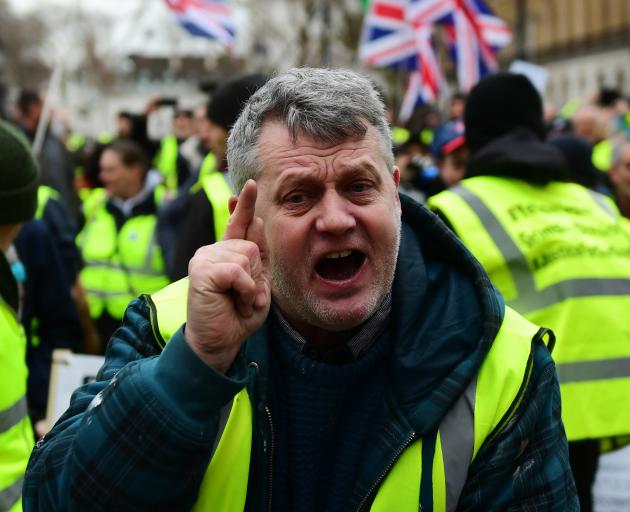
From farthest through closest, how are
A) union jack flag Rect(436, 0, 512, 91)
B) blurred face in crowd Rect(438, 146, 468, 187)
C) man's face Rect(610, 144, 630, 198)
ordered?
union jack flag Rect(436, 0, 512, 91) → blurred face in crowd Rect(438, 146, 468, 187) → man's face Rect(610, 144, 630, 198)

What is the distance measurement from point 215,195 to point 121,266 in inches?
97.4

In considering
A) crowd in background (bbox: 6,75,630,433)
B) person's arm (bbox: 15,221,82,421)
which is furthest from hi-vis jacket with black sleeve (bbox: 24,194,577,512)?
person's arm (bbox: 15,221,82,421)

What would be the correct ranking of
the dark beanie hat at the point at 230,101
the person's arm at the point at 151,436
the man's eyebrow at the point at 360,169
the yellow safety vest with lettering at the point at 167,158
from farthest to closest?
1. the yellow safety vest with lettering at the point at 167,158
2. the dark beanie hat at the point at 230,101
3. the man's eyebrow at the point at 360,169
4. the person's arm at the point at 151,436

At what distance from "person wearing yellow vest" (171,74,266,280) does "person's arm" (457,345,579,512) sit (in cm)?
209

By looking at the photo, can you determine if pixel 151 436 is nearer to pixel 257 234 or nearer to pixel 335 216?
pixel 257 234

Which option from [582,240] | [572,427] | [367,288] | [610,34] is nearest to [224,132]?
[582,240]

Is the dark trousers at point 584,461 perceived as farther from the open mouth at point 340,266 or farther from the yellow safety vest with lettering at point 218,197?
the open mouth at point 340,266

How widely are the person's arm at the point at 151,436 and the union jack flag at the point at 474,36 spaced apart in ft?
28.4

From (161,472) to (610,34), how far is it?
151 ft

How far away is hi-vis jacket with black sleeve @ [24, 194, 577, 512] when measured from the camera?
2.08m

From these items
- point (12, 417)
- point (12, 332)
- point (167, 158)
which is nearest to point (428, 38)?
point (167, 158)

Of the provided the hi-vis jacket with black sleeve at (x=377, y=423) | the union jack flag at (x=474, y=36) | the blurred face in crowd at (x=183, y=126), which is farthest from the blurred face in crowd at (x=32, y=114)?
the hi-vis jacket with black sleeve at (x=377, y=423)

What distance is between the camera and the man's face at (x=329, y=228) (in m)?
2.42

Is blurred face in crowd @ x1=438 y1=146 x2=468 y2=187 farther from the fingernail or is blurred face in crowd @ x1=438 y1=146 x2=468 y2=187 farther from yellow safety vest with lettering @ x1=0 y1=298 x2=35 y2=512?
the fingernail
